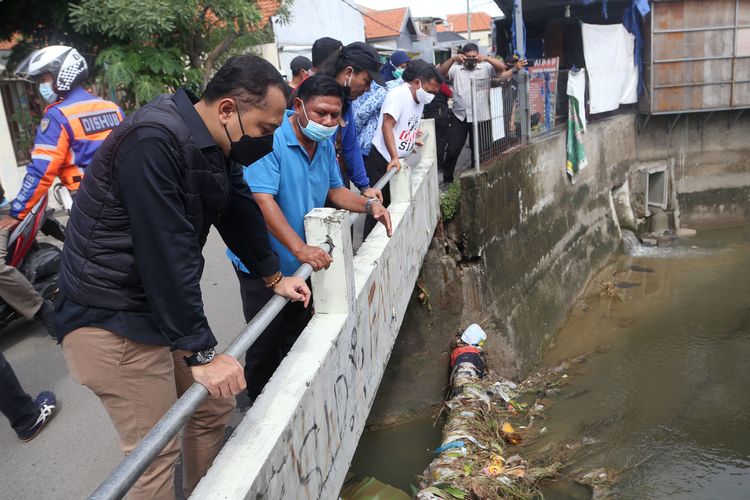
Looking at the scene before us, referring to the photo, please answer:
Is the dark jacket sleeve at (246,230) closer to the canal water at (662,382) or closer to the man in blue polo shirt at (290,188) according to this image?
the man in blue polo shirt at (290,188)

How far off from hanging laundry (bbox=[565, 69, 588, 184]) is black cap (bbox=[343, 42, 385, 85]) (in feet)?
22.4

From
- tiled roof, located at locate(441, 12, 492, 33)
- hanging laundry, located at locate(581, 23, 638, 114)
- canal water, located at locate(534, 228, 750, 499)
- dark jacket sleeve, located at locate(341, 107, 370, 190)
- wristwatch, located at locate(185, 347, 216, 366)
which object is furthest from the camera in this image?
tiled roof, located at locate(441, 12, 492, 33)

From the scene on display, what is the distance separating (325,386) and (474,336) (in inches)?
167

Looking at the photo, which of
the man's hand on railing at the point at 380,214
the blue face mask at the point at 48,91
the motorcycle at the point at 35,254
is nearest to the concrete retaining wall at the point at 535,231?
the man's hand on railing at the point at 380,214

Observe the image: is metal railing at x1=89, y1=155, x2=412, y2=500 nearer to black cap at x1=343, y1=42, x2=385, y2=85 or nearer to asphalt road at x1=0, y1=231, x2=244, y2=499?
asphalt road at x1=0, y1=231, x2=244, y2=499

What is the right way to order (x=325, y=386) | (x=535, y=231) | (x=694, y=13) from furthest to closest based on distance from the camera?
(x=694, y=13)
(x=535, y=231)
(x=325, y=386)

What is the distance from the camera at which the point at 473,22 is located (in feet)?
211

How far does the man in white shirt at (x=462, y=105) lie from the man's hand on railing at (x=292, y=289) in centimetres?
538

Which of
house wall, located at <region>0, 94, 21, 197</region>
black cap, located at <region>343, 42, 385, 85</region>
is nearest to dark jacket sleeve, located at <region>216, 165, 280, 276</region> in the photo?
black cap, located at <region>343, 42, 385, 85</region>

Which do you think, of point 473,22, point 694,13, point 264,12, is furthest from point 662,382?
point 473,22

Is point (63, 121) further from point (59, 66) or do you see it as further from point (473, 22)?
point (473, 22)

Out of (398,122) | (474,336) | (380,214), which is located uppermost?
(398,122)

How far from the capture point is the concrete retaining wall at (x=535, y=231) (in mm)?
6551

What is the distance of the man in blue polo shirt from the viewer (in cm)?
315
